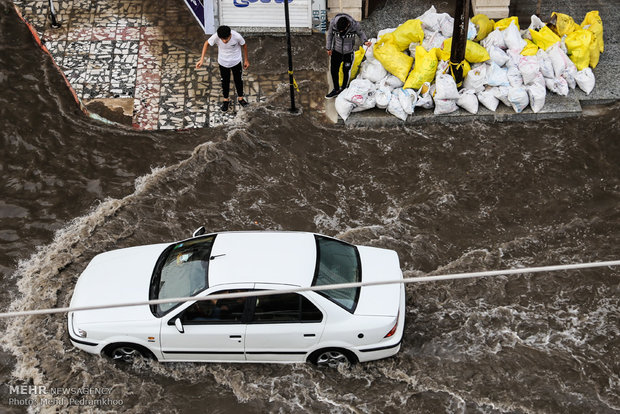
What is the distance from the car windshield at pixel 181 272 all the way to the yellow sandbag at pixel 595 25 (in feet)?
27.4

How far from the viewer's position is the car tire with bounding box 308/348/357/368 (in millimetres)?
7595

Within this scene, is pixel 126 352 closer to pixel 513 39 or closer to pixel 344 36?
pixel 344 36

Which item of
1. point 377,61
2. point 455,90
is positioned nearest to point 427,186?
point 455,90

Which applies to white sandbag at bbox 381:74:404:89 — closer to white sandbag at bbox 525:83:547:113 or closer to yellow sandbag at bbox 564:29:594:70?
white sandbag at bbox 525:83:547:113

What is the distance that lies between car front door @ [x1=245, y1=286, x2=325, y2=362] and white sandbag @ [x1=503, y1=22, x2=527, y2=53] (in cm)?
691

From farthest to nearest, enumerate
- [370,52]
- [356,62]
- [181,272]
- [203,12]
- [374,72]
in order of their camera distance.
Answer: [203,12] < [370,52] < [356,62] < [374,72] < [181,272]

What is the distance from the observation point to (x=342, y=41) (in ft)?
36.0

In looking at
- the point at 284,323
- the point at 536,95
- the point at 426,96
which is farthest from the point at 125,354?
the point at 536,95

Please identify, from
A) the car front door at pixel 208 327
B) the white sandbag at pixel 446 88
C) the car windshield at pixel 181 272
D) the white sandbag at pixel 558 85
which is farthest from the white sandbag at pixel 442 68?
the car front door at pixel 208 327

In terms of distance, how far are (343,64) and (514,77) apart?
294 cm

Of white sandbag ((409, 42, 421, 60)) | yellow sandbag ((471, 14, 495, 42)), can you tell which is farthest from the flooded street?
yellow sandbag ((471, 14, 495, 42))

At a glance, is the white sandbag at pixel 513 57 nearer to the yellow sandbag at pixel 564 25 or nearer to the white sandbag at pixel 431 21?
the yellow sandbag at pixel 564 25

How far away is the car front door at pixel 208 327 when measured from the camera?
730cm

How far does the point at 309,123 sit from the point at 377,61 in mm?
1670
